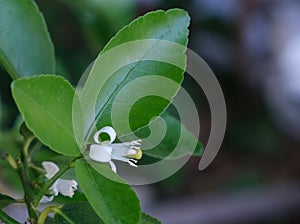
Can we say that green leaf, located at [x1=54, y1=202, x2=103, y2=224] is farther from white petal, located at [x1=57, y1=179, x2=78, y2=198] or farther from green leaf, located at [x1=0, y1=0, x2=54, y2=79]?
green leaf, located at [x1=0, y1=0, x2=54, y2=79]

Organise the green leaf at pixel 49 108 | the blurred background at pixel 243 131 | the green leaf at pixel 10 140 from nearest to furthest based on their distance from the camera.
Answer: the green leaf at pixel 49 108
the green leaf at pixel 10 140
the blurred background at pixel 243 131

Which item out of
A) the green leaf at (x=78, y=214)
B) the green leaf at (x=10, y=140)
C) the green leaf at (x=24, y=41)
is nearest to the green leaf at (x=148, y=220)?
the green leaf at (x=78, y=214)

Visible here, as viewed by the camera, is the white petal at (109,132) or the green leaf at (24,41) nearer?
the white petal at (109,132)

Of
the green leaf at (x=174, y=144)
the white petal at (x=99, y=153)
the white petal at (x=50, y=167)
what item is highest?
the white petal at (x=99, y=153)

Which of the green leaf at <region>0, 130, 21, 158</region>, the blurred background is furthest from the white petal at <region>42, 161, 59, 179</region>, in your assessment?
the blurred background

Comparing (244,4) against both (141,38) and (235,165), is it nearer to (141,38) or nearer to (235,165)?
(235,165)

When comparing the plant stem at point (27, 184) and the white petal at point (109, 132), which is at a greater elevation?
the white petal at point (109, 132)

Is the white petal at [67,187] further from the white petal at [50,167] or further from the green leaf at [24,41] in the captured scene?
the green leaf at [24,41]
